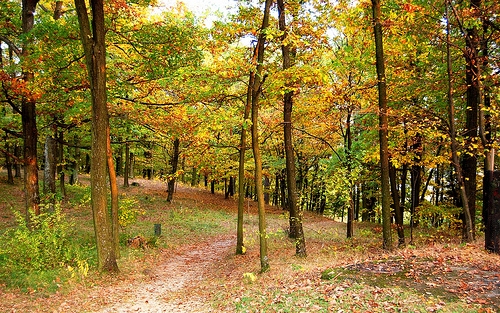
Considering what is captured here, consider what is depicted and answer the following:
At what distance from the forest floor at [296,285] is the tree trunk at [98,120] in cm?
98

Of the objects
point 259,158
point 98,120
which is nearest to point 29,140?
point 98,120

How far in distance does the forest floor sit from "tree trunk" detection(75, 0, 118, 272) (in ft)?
3.20

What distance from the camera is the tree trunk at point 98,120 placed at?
9195mm

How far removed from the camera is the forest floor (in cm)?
579

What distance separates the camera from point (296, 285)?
294 inches

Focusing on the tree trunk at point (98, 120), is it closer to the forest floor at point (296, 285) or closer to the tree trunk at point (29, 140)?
the forest floor at point (296, 285)

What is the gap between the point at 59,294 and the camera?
26.3 feet

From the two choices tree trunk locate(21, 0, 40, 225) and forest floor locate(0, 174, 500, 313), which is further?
tree trunk locate(21, 0, 40, 225)

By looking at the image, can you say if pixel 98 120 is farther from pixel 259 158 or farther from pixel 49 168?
pixel 49 168

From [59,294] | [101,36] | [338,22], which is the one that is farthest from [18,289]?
[338,22]

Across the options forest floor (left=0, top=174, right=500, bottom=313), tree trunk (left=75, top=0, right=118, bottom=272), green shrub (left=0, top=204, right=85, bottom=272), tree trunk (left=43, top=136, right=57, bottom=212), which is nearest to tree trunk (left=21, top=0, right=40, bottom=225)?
green shrub (left=0, top=204, right=85, bottom=272)

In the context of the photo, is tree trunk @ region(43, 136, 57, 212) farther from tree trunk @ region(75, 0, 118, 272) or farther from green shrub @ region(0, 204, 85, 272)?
tree trunk @ region(75, 0, 118, 272)

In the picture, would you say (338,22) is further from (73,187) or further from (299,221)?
(73,187)

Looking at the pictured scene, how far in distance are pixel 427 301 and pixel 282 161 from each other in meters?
17.9
